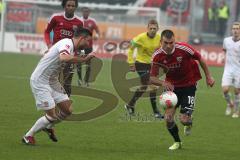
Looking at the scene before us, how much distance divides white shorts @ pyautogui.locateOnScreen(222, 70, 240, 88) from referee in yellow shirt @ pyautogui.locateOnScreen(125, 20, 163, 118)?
1974 mm

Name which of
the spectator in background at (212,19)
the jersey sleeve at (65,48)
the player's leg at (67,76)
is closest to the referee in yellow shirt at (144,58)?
the player's leg at (67,76)

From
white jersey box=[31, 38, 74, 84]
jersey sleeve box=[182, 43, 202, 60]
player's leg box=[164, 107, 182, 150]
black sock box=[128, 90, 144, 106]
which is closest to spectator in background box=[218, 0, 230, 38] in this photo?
black sock box=[128, 90, 144, 106]

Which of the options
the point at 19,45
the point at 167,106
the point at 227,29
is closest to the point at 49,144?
the point at 167,106

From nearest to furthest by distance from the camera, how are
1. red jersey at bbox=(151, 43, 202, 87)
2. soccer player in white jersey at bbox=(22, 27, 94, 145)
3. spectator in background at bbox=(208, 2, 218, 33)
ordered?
soccer player in white jersey at bbox=(22, 27, 94, 145) → red jersey at bbox=(151, 43, 202, 87) → spectator in background at bbox=(208, 2, 218, 33)

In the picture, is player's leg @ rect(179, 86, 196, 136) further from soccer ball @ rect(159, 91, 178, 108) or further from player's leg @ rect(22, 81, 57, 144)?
player's leg @ rect(22, 81, 57, 144)

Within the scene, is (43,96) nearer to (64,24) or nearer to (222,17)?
(64,24)

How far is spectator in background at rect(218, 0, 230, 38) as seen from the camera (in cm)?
4103

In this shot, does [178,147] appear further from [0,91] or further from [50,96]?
[0,91]

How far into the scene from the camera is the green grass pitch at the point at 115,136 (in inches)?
489

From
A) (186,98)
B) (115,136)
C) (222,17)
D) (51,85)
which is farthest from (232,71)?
(222,17)

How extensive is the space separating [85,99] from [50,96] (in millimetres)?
8514

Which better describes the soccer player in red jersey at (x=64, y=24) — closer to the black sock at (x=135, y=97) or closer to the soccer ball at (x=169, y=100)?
the black sock at (x=135, y=97)

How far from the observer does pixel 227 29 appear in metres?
41.8

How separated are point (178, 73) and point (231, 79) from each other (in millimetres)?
6170
